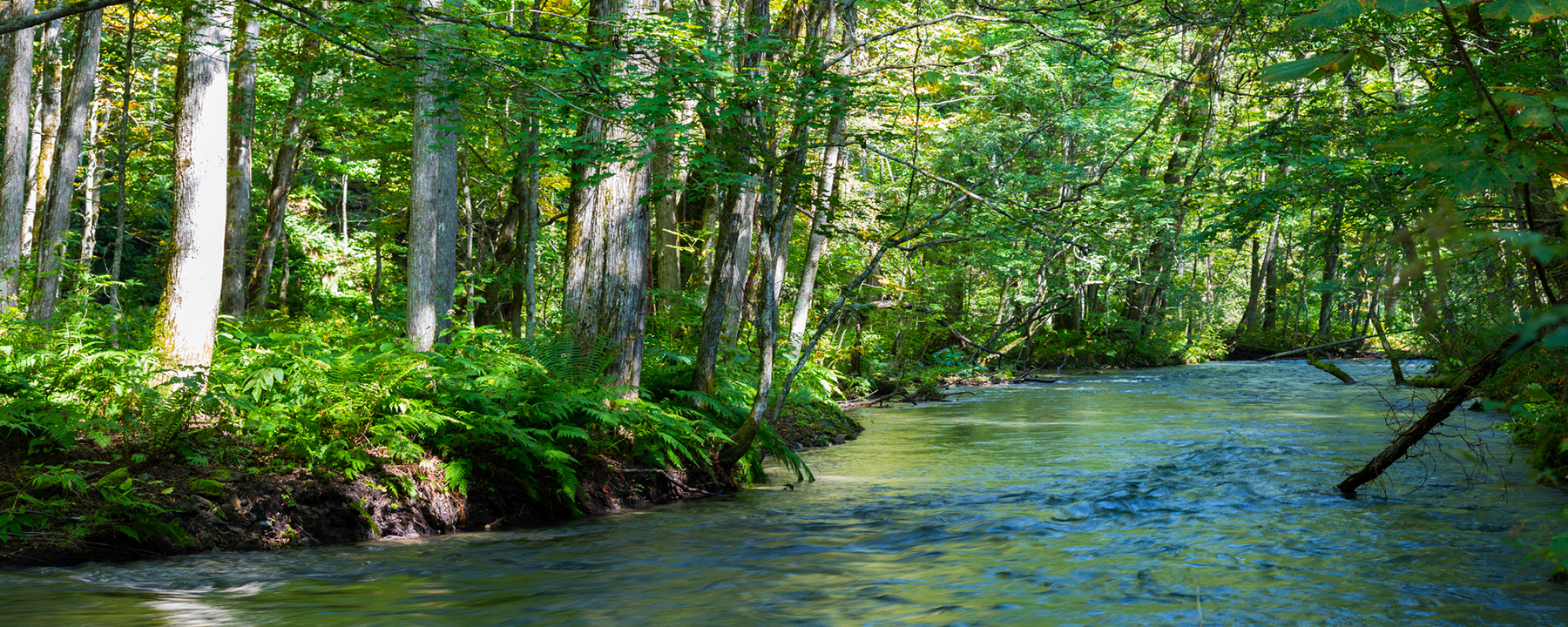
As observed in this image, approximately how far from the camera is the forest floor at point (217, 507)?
19.2ft

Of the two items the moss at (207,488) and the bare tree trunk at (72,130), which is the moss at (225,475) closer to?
the moss at (207,488)

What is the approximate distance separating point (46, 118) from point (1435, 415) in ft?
70.5

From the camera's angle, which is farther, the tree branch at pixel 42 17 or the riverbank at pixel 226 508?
the riverbank at pixel 226 508

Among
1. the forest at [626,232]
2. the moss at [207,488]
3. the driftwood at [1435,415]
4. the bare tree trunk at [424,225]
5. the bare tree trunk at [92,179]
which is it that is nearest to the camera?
the driftwood at [1435,415]

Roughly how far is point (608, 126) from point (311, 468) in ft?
13.5

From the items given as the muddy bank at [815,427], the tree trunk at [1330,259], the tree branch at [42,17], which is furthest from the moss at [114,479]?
the tree trunk at [1330,259]

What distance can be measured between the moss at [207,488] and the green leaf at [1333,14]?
6.71 meters

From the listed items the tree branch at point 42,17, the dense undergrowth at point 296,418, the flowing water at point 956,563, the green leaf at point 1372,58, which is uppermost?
the tree branch at point 42,17

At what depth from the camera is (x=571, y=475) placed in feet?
25.3

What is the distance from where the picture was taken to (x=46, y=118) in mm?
17562

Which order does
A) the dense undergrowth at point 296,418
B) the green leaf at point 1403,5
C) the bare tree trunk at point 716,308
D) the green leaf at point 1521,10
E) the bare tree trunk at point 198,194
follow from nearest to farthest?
the green leaf at point 1403,5 < the green leaf at point 1521,10 < the dense undergrowth at point 296,418 < the bare tree trunk at point 198,194 < the bare tree trunk at point 716,308

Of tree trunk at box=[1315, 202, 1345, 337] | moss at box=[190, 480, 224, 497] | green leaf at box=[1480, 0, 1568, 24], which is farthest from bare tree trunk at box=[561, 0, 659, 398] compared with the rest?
green leaf at box=[1480, 0, 1568, 24]

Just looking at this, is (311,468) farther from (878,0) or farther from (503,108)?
(878,0)

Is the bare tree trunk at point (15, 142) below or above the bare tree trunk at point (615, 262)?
above
